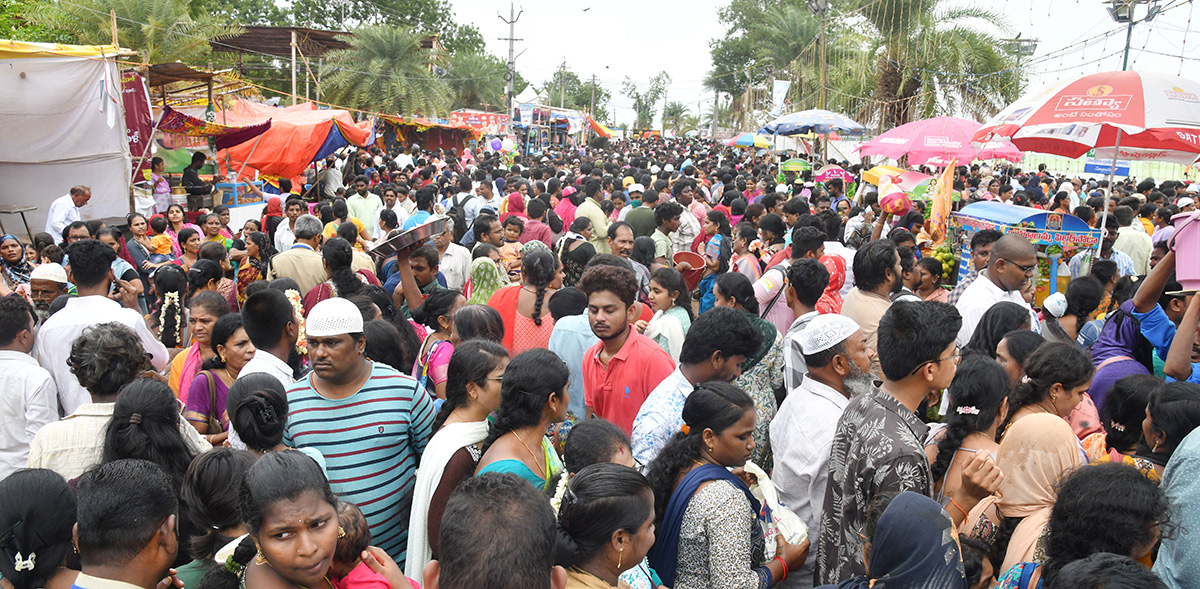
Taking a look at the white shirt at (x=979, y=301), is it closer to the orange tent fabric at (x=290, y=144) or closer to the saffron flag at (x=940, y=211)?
the saffron flag at (x=940, y=211)

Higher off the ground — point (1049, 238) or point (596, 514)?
point (1049, 238)

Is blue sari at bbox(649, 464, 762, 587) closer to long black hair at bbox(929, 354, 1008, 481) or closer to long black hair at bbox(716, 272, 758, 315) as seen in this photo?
long black hair at bbox(929, 354, 1008, 481)

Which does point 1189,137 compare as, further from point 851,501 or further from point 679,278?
point 851,501

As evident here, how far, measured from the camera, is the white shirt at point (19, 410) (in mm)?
3754

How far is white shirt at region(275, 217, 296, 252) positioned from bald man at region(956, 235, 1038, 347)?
689 cm

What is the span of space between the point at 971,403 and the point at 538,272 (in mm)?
2756

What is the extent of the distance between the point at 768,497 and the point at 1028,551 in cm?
89

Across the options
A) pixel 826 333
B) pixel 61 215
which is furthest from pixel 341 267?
pixel 61 215

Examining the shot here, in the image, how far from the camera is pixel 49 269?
5.56 m

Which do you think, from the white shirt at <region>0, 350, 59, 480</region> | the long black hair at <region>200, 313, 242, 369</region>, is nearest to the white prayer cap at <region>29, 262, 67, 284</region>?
the white shirt at <region>0, 350, 59, 480</region>

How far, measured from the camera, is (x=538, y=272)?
509cm

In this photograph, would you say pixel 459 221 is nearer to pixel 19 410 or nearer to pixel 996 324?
pixel 19 410

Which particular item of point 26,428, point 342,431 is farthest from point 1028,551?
point 26,428

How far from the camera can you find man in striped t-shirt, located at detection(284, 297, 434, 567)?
315 centimetres
